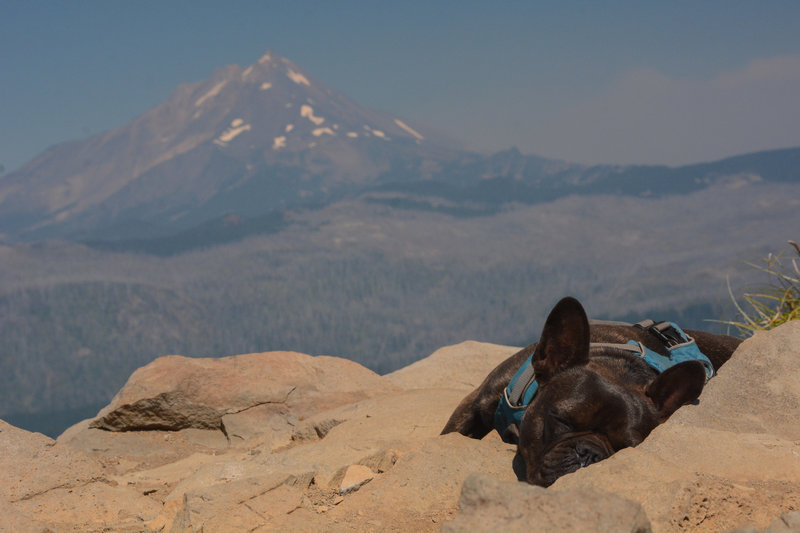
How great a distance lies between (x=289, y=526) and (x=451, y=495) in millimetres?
1020

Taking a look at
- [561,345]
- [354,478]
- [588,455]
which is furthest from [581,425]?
[354,478]

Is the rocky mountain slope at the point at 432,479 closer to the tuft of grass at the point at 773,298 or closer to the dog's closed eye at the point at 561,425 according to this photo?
the dog's closed eye at the point at 561,425

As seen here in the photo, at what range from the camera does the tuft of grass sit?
8531 millimetres

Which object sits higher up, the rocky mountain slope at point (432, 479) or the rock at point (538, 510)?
the rock at point (538, 510)

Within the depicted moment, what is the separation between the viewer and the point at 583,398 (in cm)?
386

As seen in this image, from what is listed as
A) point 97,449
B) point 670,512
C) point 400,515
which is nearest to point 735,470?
point 670,512

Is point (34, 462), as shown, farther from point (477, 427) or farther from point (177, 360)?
point (177, 360)

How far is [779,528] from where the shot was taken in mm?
2238

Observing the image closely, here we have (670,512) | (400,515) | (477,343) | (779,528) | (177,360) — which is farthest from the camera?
(477,343)

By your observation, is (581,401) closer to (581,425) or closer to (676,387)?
(581,425)

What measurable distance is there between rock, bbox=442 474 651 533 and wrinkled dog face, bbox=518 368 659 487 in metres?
1.22

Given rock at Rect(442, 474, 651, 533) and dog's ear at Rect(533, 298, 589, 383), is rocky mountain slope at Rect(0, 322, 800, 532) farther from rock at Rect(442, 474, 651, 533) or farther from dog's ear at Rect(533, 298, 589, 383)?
dog's ear at Rect(533, 298, 589, 383)

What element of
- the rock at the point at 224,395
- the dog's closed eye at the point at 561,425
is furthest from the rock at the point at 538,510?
the rock at the point at 224,395

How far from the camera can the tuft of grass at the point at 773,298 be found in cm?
853
